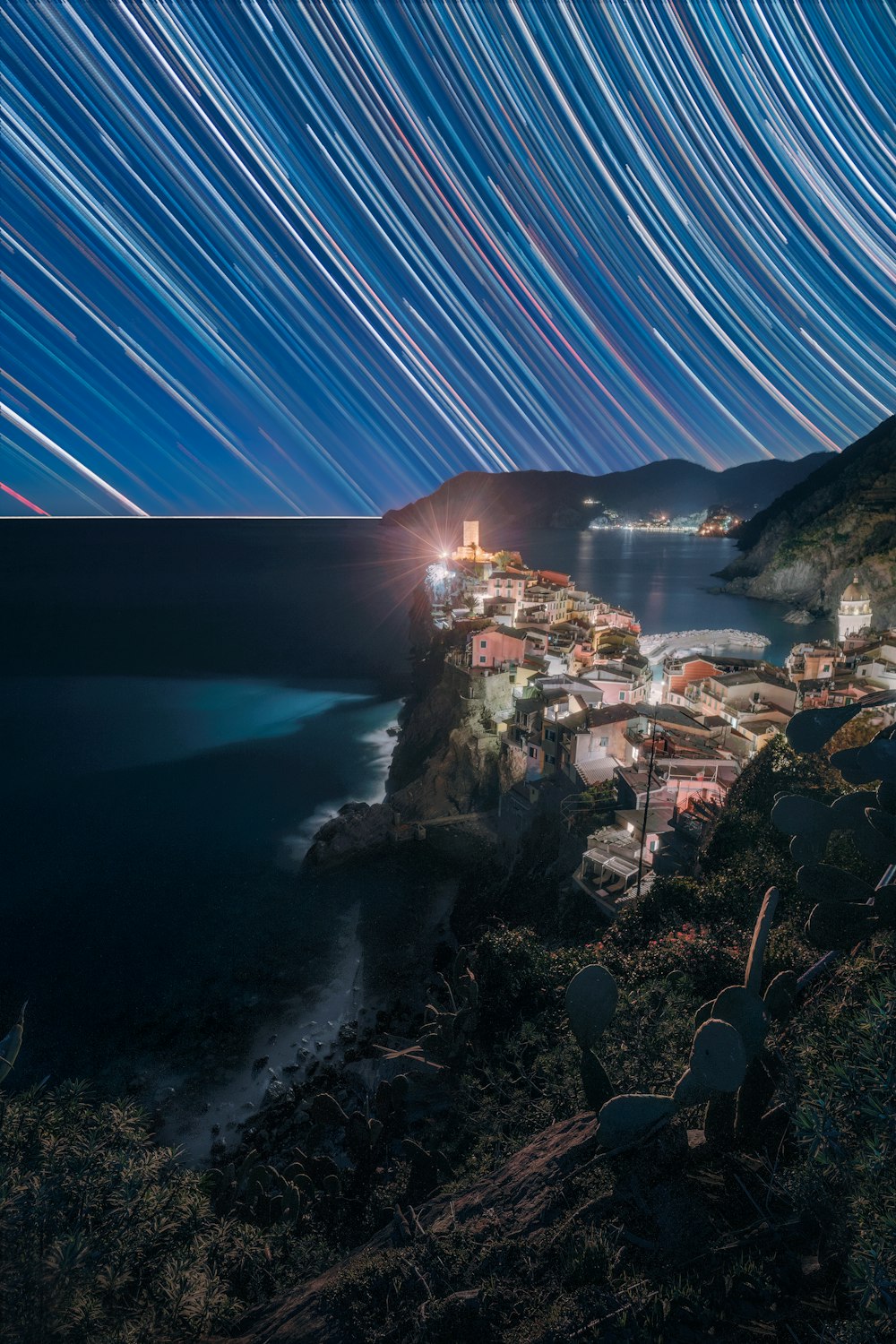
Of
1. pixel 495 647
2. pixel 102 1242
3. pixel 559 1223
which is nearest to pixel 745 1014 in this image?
pixel 559 1223

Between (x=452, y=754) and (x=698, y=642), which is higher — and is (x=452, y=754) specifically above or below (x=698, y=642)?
below

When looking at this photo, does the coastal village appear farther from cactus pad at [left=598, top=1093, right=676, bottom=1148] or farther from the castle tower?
cactus pad at [left=598, top=1093, right=676, bottom=1148]

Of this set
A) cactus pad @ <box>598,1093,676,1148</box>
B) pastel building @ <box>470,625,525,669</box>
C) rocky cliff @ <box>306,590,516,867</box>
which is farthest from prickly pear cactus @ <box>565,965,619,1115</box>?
pastel building @ <box>470,625,525,669</box>

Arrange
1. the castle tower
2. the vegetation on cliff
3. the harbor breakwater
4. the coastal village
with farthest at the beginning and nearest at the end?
the castle tower → the harbor breakwater → the coastal village → the vegetation on cliff

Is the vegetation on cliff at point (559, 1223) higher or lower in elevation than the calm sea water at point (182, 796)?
higher

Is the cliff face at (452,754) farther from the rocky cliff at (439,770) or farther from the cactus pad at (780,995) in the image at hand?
the cactus pad at (780,995)

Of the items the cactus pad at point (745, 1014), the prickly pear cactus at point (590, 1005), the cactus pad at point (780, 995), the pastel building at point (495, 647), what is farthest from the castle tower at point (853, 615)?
the cactus pad at point (745, 1014)

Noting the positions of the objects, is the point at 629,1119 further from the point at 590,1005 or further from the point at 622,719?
the point at 622,719
